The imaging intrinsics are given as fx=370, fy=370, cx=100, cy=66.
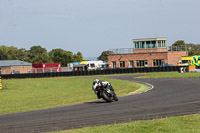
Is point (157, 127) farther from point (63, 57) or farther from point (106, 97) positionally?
point (63, 57)

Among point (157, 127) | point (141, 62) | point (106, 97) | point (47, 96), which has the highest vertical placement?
point (141, 62)

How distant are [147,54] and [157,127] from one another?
6694cm

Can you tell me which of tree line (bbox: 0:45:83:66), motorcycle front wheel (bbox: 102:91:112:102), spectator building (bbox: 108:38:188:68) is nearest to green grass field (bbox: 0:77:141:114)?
motorcycle front wheel (bbox: 102:91:112:102)

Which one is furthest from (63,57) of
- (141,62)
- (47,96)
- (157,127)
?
(157,127)

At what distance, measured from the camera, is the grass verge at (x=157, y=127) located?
892 centimetres

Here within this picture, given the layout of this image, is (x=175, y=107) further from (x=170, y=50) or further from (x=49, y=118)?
(x=170, y=50)

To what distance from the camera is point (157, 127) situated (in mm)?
9320

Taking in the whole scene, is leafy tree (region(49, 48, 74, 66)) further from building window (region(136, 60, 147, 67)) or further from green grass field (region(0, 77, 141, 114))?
green grass field (region(0, 77, 141, 114))

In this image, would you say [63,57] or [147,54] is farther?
[63,57]

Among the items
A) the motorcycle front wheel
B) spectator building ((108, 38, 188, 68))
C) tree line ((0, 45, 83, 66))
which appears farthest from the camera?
tree line ((0, 45, 83, 66))

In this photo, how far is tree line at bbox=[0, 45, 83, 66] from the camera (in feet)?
456

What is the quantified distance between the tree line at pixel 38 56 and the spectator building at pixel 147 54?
61.6 m

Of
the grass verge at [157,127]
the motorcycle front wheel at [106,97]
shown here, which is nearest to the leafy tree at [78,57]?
the motorcycle front wheel at [106,97]

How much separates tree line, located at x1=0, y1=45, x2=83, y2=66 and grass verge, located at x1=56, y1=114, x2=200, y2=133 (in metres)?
127
